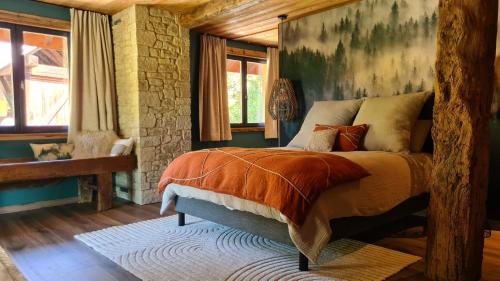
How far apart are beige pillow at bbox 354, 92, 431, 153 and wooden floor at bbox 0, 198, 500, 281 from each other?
2.50ft

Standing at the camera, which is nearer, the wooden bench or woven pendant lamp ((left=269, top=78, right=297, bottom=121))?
the wooden bench

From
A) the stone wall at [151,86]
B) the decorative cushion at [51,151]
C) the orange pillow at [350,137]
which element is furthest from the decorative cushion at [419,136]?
the decorative cushion at [51,151]

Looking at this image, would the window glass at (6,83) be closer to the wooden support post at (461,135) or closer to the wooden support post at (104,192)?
the wooden support post at (104,192)

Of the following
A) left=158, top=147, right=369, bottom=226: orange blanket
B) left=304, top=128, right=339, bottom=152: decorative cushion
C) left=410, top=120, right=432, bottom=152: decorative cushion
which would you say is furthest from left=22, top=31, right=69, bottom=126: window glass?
left=410, top=120, right=432, bottom=152: decorative cushion

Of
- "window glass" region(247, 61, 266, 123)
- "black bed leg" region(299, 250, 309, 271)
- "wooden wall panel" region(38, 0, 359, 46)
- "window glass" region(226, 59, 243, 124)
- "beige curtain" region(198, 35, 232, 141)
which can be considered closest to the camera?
"black bed leg" region(299, 250, 309, 271)

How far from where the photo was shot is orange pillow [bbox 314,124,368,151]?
10.6ft

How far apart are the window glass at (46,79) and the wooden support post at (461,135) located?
4.03m

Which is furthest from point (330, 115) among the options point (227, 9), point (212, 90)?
point (212, 90)

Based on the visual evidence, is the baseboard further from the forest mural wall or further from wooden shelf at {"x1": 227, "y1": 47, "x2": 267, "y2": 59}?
wooden shelf at {"x1": 227, "y1": 47, "x2": 267, "y2": 59}

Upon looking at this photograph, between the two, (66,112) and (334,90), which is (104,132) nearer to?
(66,112)

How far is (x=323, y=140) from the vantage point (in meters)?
3.30

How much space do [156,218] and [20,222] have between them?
1.29m

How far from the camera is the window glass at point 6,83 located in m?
3.91

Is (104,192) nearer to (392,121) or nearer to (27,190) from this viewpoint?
(27,190)
